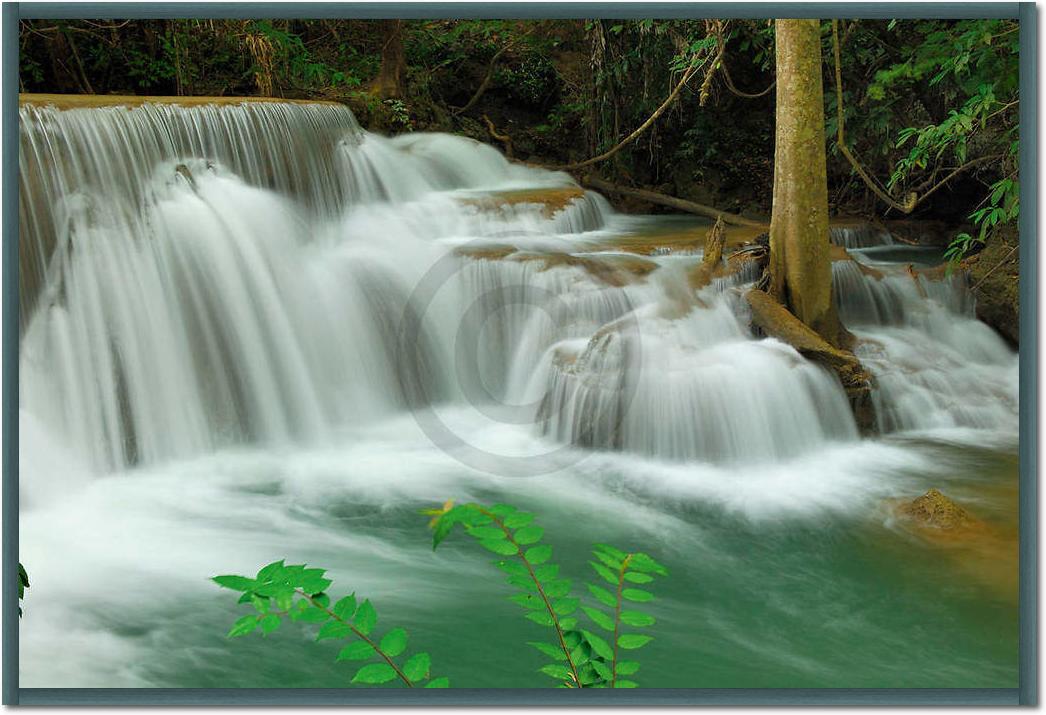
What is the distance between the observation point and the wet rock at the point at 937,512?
283 centimetres

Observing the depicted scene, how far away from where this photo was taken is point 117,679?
246 centimetres

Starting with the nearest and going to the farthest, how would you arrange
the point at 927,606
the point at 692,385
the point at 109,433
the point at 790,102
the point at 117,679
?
the point at 117,679 → the point at 927,606 → the point at 109,433 → the point at 692,385 → the point at 790,102

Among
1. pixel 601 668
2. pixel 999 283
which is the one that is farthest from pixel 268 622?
pixel 999 283

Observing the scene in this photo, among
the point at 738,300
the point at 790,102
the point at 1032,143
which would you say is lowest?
the point at 738,300

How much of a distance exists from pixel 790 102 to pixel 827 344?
0.89 meters

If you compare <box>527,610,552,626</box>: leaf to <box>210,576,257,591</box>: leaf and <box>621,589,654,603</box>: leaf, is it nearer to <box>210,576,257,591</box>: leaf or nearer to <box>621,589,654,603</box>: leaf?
<box>621,589,654,603</box>: leaf

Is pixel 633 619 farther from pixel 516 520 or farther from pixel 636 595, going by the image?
pixel 516 520

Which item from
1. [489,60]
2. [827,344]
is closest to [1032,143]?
[827,344]

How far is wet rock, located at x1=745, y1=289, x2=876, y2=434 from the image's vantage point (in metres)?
3.37

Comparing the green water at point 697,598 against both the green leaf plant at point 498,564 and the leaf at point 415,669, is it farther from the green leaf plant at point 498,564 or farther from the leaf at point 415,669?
the leaf at point 415,669

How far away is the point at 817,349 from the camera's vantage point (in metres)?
3.48

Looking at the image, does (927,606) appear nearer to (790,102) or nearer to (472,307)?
(472,307)

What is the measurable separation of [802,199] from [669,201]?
0.47 metres

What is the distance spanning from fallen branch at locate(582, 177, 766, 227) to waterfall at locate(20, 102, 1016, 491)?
0.30 feet
